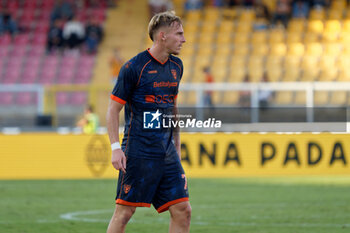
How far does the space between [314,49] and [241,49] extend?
244 cm

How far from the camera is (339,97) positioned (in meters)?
17.0

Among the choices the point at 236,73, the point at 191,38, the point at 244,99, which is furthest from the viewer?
the point at 191,38

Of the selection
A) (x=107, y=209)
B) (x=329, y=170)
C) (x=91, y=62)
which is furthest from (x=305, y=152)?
(x=91, y=62)

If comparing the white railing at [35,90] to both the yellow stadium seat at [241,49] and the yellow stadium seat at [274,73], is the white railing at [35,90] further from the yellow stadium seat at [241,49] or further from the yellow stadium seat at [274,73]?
the yellow stadium seat at [241,49]

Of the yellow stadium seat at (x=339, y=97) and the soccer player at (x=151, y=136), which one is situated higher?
the soccer player at (x=151, y=136)

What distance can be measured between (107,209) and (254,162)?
563 cm

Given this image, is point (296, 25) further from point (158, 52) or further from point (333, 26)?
point (158, 52)

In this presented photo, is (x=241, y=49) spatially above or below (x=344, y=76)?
above

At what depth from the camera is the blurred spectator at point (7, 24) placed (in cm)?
2839

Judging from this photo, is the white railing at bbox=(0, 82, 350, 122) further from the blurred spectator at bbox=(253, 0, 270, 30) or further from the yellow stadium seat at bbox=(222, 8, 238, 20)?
the yellow stadium seat at bbox=(222, 8, 238, 20)

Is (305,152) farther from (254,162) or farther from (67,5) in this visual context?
(67,5)

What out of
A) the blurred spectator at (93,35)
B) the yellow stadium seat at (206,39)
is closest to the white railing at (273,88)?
the yellow stadium seat at (206,39)

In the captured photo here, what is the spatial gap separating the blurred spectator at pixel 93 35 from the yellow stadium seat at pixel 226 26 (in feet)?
14.1

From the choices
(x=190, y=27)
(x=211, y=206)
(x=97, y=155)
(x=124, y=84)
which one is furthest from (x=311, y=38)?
(x=124, y=84)
